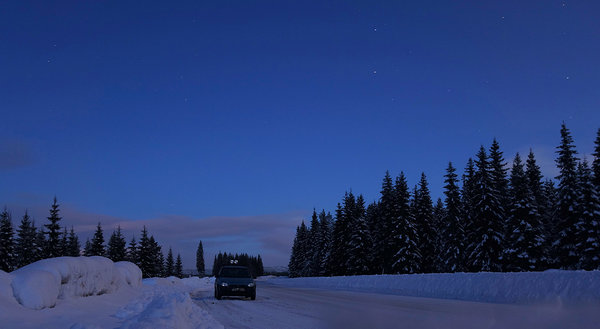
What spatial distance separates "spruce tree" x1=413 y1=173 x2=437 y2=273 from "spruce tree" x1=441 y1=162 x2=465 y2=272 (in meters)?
4.06

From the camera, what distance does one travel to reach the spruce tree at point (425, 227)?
59.0 metres

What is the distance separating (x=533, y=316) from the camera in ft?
39.2

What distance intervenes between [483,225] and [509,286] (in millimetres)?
30068

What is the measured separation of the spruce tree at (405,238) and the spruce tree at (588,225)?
19.1 meters

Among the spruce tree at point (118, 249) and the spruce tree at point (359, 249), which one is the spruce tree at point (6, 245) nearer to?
the spruce tree at point (118, 249)

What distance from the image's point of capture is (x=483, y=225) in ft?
151

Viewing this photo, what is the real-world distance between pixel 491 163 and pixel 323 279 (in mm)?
21044

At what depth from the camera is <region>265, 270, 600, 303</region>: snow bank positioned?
48.2 ft

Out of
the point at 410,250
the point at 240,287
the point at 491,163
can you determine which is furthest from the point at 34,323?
the point at 410,250

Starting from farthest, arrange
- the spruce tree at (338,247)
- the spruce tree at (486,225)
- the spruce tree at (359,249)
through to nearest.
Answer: the spruce tree at (338,247)
the spruce tree at (359,249)
the spruce tree at (486,225)

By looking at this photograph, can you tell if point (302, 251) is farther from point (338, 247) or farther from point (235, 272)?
point (235, 272)

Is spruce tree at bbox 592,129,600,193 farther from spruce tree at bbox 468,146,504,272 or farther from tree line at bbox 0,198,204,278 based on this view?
tree line at bbox 0,198,204,278

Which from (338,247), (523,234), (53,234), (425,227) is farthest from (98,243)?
(523,234)

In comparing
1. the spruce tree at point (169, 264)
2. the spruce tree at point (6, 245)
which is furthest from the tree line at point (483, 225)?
the spruce tree at point (169, 264)
